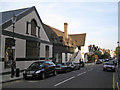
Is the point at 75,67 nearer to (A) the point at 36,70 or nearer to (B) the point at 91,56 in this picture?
(A) the point at 36,70

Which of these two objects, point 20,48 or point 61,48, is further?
point 61,48

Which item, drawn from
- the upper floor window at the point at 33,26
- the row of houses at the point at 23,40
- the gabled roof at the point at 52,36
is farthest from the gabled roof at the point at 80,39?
the upper floor window at the point at 33,26

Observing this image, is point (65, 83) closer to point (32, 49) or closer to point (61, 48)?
point (32, 49)

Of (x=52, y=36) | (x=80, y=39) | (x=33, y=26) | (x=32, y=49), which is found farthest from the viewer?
(x=80, y=39)

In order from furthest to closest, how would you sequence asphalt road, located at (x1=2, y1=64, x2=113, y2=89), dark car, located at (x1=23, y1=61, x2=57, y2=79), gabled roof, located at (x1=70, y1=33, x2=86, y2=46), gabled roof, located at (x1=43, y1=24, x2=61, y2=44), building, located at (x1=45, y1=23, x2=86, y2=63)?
gabled roof, located at (x1=70, y1=33, x2=86, y2=46), gabled roof, located at (x1=43, y1=24, x2=61, y2=44), building, located at (x1=45, y1=23, x2=86, y2=63), dark car, located at (x1=23, y1=61, x2=57, y2=79), asphalt road, located at (x1=2, y1=64, x2=113, y2=89)

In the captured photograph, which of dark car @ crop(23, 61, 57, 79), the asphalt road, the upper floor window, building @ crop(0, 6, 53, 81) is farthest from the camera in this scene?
the upper floor window

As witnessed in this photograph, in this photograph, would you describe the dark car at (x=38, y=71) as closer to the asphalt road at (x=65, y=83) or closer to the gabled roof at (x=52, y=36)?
the asphalt road at (x=65, y=83)

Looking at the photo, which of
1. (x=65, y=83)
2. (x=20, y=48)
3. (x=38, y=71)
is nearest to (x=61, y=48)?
(x=20, y=48)

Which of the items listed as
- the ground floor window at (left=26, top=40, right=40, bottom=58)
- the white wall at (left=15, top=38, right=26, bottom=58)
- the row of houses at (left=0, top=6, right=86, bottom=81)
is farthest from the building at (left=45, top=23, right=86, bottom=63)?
the white wall at (left=15, top=38, right=26, bottom=58)

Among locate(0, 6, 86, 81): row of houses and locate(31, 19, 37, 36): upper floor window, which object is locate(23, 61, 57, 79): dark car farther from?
locate(31, 19, 37, 36): upper floor window

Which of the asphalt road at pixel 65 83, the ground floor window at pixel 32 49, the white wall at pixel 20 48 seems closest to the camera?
the asphalt road at pixel 65 83

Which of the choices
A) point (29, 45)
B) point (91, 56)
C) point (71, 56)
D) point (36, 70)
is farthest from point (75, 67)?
point (91, 56)

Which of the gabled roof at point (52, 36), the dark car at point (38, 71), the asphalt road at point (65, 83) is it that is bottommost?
the asphalt road at point (65, 83)

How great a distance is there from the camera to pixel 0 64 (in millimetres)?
14930
